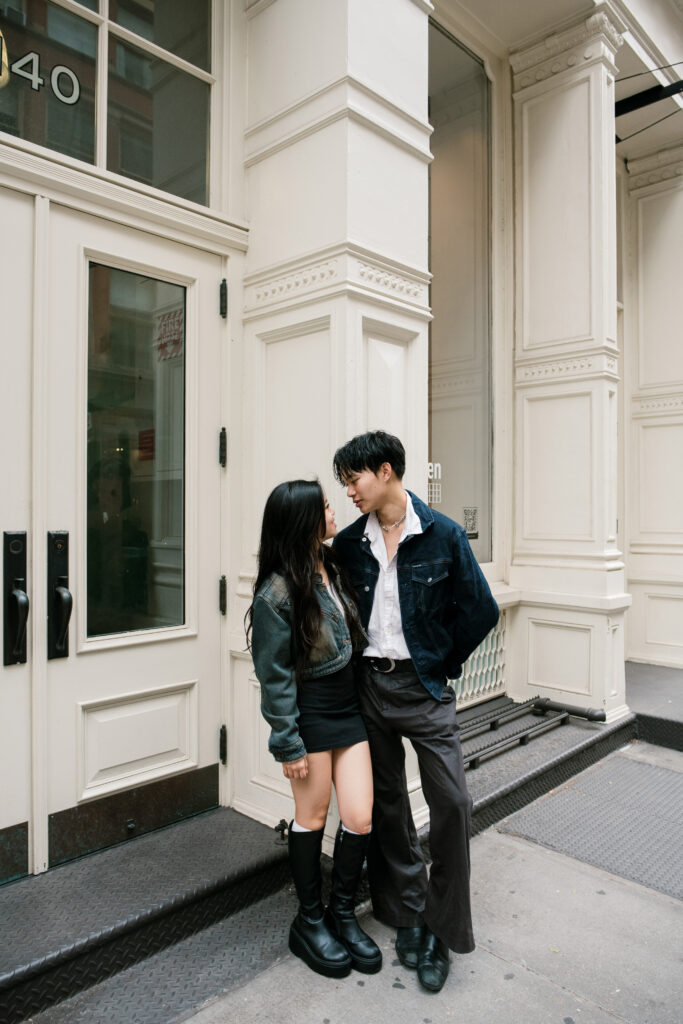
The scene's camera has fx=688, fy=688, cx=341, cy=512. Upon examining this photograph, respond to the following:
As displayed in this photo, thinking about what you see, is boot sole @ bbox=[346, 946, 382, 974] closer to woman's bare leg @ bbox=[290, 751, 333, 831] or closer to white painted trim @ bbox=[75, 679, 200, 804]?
woman's bare leg @ bbox=[290, 751, 333, 831]

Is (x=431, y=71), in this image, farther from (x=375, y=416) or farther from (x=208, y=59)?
(x=375, y=416)

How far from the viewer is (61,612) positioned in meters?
2.71

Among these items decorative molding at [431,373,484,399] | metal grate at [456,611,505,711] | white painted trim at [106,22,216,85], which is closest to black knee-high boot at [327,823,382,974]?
A: metal grate at [456,611,505,711]

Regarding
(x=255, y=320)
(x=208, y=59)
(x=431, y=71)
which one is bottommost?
(x=255, y=320)

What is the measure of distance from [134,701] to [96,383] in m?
1.38

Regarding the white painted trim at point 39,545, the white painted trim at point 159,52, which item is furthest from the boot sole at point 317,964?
the white painted trim at point 159,52

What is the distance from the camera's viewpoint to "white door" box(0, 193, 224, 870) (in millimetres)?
2732

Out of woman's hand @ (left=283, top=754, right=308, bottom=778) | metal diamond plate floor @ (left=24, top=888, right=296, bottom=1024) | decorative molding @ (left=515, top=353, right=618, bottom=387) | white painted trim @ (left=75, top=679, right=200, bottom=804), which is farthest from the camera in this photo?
decorative molding @ (left=515, top=353, right=618, bottom=387)

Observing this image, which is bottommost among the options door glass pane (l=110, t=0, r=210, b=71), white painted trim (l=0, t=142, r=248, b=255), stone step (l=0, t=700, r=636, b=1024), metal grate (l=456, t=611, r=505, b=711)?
stone step (l=0, t=700, r=636, b=1024)

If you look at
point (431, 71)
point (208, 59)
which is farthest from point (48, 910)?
point (431, 71)

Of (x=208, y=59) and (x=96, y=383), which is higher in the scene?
(x=208, y=59)

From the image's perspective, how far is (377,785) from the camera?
2.60 metres

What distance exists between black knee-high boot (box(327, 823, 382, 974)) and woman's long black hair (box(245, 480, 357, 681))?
64 centimetres

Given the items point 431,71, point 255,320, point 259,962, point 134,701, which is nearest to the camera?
point 259,962
